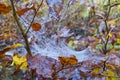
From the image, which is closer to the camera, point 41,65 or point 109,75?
point 41,65

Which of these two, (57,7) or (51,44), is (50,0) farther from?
(51,44)

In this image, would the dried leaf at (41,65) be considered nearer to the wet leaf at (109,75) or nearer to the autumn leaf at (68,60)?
the autumn leaf at (68,60)

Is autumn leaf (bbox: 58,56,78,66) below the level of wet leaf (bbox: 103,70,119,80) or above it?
above

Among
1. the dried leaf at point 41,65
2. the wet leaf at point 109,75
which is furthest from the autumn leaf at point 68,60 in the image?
the wet leaf at point 109,75

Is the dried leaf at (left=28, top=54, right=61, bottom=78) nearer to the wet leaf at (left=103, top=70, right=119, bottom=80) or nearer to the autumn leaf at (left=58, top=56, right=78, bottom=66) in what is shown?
the autumn leaf at (left=58, top=56, right=78, bottom=66)

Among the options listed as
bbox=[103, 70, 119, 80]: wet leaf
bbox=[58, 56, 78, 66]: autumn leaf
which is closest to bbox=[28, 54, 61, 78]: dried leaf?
bbox=[58, 56, 78, 66]: autumn leaf

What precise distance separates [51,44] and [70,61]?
0.56 meters

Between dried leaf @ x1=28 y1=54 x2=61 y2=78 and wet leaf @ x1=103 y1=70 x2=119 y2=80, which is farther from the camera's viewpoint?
wet leaf @ x1=103 y1=70 x2=119 y2=80

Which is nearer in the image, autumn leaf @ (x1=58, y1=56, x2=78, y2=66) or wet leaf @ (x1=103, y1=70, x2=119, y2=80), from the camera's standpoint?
autumn leaf @ (x1=58, y1=56, x2=78, y2=66)

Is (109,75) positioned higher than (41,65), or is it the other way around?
(41,65)

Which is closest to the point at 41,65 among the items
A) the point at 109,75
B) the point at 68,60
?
the point at 68,60

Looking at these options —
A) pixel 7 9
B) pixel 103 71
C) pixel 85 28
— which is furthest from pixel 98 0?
pixel 7 9

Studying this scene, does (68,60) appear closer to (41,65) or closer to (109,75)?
(41,65)

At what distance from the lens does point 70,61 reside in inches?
34.2
